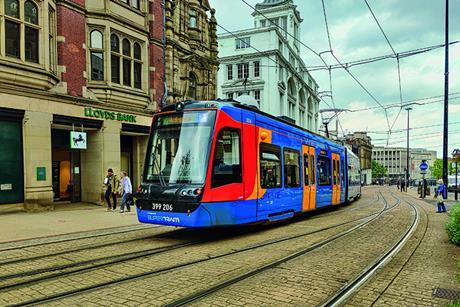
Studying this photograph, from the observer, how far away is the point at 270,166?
1088cm

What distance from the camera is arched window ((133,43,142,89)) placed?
2084cm

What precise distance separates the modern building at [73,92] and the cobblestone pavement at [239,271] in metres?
7.64

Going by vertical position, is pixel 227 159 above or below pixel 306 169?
above

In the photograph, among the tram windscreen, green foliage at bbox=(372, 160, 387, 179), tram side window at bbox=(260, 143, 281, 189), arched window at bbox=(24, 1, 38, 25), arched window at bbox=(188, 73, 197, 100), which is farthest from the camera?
green foliage at bbox=(372, 160, 387, 179)

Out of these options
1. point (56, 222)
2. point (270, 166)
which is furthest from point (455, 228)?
point (56, 222)

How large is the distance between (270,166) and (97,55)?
12083mm

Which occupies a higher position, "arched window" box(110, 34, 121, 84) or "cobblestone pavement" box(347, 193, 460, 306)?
"arched window" box(110, 34, 121, 84)

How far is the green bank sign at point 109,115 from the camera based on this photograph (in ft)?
58.9

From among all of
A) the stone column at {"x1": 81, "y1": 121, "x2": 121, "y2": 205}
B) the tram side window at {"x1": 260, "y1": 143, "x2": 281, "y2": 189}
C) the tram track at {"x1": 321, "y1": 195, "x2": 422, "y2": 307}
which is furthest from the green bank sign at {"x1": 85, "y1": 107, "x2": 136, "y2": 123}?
the tram track at {"x1": 321, "y1": 195, "x2": 422, "y2": 307}

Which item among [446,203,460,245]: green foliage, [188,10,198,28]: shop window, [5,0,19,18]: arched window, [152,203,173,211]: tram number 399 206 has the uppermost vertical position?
[188,10,198,28]: shop window

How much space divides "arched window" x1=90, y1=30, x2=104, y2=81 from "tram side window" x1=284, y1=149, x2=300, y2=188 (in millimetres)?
11102

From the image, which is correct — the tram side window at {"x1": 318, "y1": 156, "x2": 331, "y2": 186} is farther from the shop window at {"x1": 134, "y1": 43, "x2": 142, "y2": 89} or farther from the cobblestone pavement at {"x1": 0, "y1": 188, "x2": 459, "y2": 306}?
the shop window at {"x1": 134, "y1": 43, "x2": 142, "y2": 89}

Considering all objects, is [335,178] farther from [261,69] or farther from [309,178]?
[261,69]

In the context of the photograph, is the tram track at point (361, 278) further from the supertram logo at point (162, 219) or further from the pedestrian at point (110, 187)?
the pedestrian at point (110, 187)
